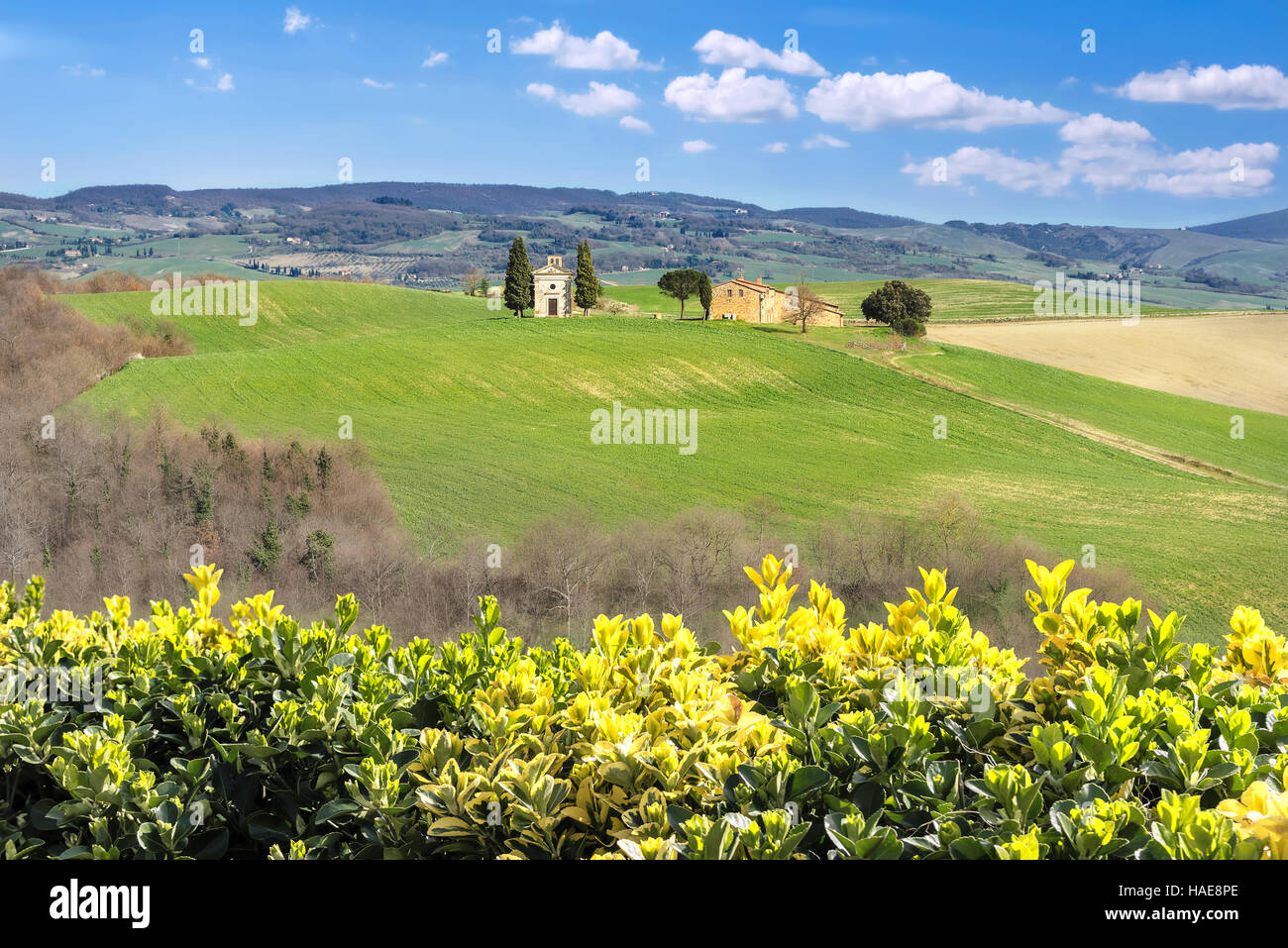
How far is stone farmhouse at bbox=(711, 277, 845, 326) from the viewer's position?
68.3m

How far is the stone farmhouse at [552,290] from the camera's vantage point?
227 feet

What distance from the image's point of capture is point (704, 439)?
44312 mm

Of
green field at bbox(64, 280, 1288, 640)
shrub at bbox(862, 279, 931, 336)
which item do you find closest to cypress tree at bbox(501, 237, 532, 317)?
green field at bbox(64, 280, 1288, 640)

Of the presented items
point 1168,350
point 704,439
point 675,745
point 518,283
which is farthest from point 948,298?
point 675,745

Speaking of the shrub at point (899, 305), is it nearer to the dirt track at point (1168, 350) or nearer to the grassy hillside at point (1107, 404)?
the dirt track at point (1168, 350)

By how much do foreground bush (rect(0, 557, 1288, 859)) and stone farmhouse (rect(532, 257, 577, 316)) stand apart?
67.4 m

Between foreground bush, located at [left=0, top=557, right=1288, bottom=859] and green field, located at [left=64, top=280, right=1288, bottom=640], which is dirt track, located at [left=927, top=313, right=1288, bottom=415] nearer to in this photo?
green field, located at [left=64, top=280, right=1288, bottom=640]

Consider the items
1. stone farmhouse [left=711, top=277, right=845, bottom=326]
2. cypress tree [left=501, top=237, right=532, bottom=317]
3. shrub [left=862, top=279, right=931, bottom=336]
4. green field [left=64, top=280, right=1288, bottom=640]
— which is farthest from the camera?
stone farmhouse [left=711, top=277, right=845, bottom=326]

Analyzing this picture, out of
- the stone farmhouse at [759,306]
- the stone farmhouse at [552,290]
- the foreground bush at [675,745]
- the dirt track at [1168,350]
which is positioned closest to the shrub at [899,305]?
the dirt track at [1168,350]

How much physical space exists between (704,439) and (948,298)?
69.3m

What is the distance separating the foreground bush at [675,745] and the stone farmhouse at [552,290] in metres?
67.4

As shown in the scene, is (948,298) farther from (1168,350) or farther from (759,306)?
(759,306)
